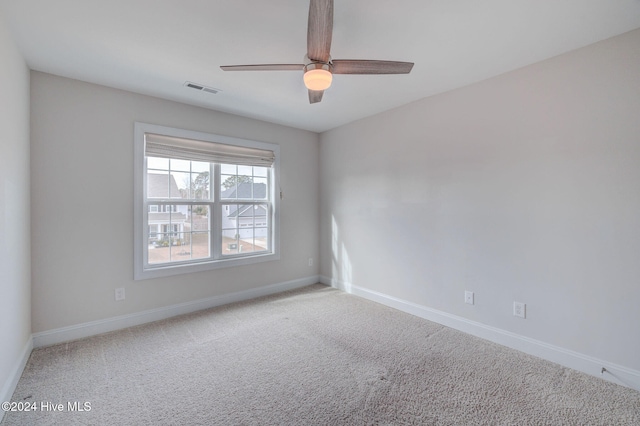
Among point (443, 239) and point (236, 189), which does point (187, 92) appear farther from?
point (443, 239)

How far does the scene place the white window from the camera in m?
3.14

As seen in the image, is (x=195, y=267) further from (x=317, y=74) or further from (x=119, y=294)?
(x=317, y=74)

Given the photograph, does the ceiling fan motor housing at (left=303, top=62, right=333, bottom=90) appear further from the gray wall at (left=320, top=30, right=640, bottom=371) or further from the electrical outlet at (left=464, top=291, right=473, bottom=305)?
the electrical outlet at (left=464, top=291, right=473, bottom=305)

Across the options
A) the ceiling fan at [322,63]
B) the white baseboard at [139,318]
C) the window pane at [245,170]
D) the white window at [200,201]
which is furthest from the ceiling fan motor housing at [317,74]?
the white baseboard at [139,318]

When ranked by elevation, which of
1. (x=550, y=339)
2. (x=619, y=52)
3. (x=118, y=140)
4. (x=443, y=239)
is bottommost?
(x=550, y=339)

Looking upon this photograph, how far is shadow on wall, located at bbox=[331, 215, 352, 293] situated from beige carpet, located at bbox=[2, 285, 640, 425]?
1.24 m

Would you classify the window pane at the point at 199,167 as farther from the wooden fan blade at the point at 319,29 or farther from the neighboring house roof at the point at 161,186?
the wooden fan blade at the point at 319,29

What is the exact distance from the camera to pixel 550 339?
2365mm

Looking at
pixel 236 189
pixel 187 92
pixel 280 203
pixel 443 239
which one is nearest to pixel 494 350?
pixel 443 239

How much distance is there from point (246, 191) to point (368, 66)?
2625mm

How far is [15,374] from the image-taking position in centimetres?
201

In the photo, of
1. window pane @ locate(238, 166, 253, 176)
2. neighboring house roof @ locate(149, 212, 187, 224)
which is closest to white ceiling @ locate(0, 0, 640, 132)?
window pane @ locate(238, 166, 253, 176)

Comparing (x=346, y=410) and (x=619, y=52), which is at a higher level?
(x=619, y=52)

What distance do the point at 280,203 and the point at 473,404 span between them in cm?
319
